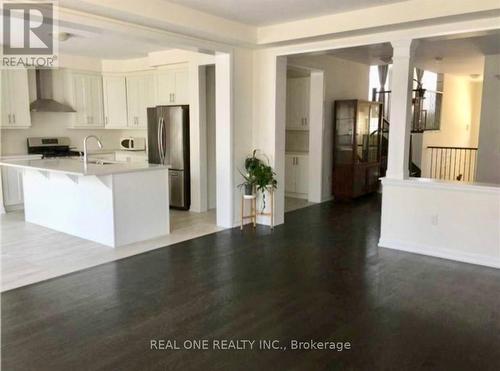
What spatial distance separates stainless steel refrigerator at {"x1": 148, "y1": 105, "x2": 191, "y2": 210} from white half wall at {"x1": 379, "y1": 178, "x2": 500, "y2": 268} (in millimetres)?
3296

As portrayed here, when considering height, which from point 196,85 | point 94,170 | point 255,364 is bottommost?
point 255,364

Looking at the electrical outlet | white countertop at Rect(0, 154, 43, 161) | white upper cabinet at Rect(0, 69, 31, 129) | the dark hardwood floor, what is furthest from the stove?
the electrical outlet

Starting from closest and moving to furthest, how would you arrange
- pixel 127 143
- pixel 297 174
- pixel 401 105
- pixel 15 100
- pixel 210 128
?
pixel 401 105 < pixel 15 100 < pixel 210 128 < pixel 297 174 < pixel 127 143

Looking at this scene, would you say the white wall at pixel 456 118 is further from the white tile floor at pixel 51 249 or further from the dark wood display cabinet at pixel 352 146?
the white tile floor at pixel 51 249

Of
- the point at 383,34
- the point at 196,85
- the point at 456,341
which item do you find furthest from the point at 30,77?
the point at 456,341

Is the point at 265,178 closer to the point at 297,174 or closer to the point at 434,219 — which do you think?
the point at 434,219

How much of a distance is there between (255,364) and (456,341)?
138 cm

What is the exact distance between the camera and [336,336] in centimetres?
280

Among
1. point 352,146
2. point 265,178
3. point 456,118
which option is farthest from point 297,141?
point 456,118

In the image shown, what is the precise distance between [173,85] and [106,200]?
116 inches

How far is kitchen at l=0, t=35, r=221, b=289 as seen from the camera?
480cm

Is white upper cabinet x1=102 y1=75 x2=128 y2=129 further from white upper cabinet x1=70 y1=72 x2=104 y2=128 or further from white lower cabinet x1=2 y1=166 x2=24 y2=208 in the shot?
white lower cabinet x1=2 y1=166 x2=24 y2=208

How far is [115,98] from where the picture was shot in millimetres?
8047

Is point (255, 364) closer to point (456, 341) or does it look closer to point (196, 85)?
point (456, 341)
